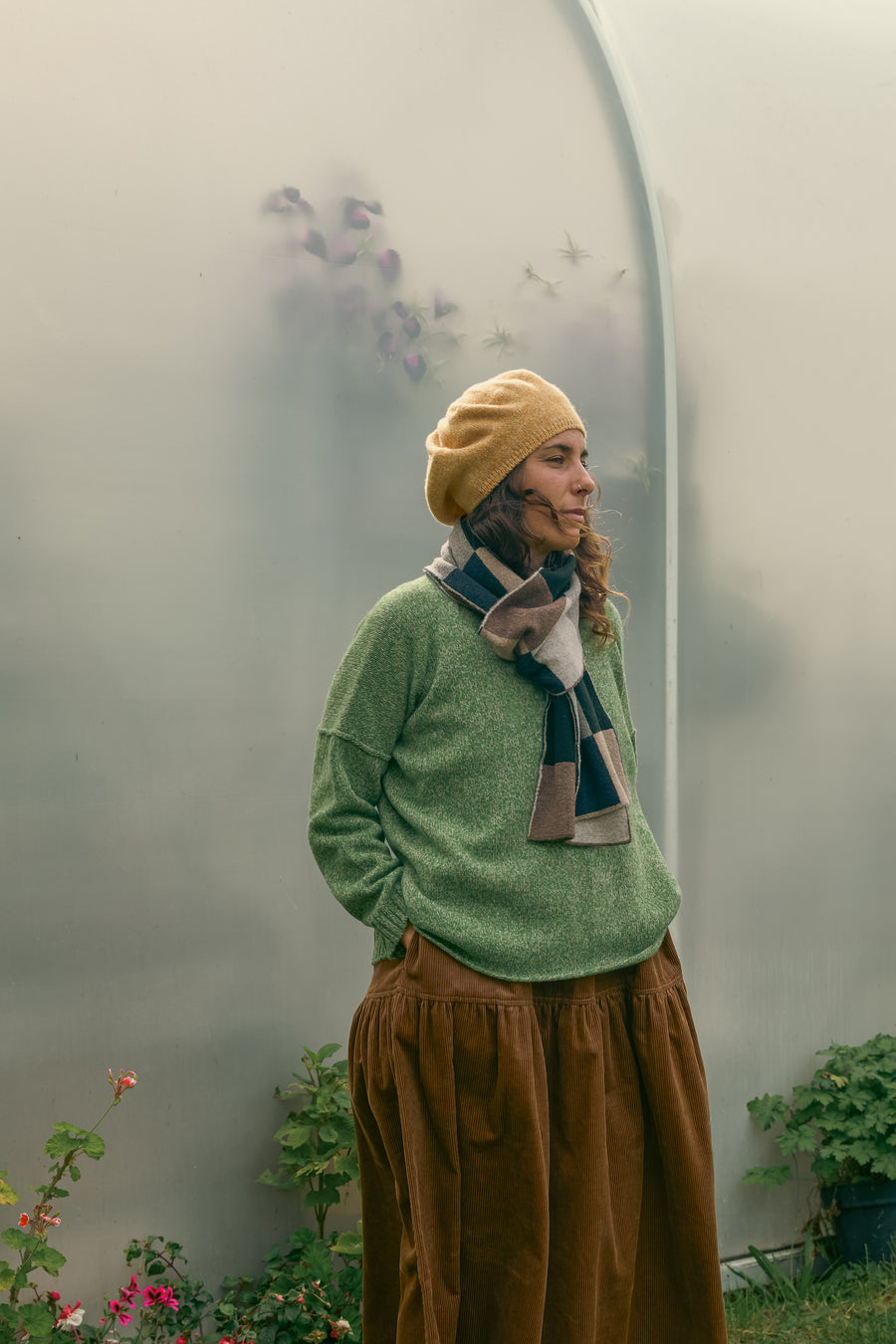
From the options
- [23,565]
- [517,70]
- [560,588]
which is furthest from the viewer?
[517,70]

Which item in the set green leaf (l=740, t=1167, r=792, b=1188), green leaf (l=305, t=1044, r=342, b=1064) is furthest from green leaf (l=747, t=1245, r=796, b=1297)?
green leaf (l=305, t=1044, r=342, b=1064)

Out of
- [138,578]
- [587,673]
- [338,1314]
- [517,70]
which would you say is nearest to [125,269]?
[138,578]

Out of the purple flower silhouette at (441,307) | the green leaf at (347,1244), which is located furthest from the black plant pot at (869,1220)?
the purple flower silhouette at (441,307)

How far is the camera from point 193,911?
2367 mm

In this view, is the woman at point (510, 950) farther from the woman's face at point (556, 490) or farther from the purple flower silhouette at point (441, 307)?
the purple flower silhouette at point (441, 307)

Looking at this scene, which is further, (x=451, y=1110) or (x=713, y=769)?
(x=713, y=769)

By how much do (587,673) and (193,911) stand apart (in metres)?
0.97

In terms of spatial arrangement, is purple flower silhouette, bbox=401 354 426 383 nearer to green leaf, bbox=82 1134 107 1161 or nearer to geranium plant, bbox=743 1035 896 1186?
green leaf, bbox=82 1134 107 1161

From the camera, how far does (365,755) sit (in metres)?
1.85

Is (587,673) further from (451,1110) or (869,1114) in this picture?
(869,1114)

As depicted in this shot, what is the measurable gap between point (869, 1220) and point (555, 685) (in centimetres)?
189

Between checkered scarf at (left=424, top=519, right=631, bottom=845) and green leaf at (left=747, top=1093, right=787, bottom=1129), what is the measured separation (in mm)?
1451

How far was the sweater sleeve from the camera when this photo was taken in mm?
1816

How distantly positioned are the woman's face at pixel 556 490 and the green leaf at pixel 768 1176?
1.84m
